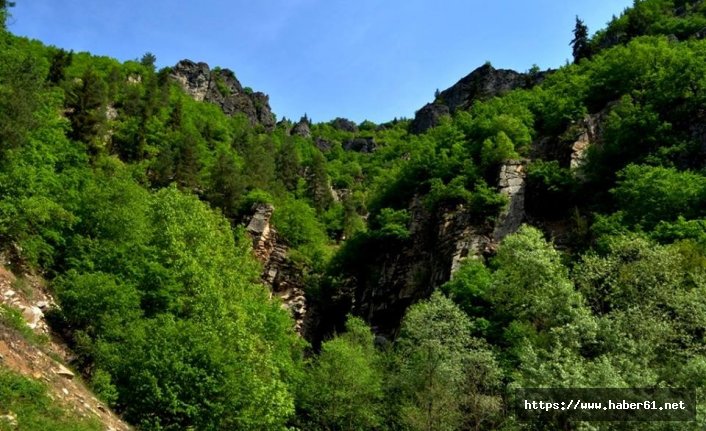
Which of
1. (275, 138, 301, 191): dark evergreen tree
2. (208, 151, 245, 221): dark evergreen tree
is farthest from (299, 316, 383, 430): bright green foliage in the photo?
(275, 138, 301, 191): dark evergreen tree

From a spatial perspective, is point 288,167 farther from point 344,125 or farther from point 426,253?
point 344,125

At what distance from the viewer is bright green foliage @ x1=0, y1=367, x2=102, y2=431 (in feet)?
45.7

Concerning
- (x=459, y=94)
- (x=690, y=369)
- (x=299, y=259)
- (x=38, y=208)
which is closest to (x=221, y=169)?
(x=299, y=259)

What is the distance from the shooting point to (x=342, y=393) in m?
31.1

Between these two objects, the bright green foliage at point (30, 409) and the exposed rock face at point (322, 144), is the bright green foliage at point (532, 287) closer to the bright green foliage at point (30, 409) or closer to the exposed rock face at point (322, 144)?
the bright green foliage at point (30, 409)

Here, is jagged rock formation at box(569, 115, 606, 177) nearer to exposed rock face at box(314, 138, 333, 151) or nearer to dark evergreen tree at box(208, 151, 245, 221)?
dark evergreen tree at box(208, 151, 245, 221)

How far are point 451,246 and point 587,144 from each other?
1551 cm

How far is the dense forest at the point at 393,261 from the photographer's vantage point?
2231 cm

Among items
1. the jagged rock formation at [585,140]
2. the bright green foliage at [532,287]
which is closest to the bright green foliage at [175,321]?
the bright green foliage at [532,287]

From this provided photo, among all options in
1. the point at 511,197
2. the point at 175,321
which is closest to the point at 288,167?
the point at 511,197

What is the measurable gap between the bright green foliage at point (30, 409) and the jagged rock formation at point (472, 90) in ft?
295

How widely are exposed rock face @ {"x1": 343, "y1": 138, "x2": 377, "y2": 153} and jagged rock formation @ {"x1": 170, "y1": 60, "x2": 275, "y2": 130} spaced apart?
1919 centimetres

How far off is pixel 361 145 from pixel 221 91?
34371mm

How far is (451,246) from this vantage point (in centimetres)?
4591
